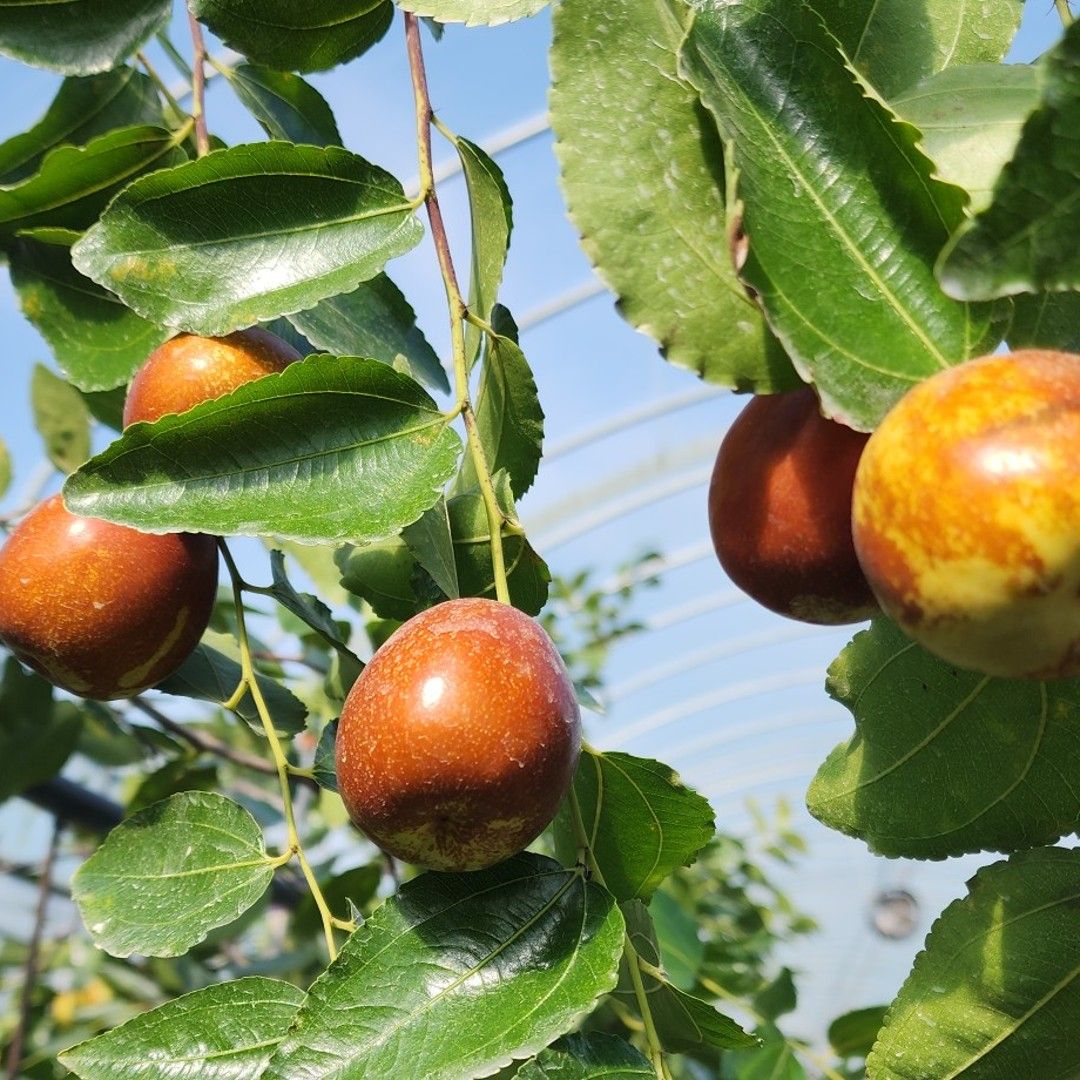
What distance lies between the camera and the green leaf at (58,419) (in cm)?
197

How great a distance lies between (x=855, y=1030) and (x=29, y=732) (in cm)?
138

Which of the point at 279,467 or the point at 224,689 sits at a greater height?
the point at 279,467

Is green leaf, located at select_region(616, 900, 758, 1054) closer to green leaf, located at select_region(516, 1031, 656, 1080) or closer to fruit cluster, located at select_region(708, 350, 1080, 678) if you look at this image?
green leaf, located at select_region(516, 1031, 656, 1080)

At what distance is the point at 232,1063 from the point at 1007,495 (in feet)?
2.29

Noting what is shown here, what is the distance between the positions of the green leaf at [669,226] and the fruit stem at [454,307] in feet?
0.77

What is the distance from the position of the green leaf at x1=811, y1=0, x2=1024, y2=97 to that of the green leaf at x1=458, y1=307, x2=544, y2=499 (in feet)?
1.18

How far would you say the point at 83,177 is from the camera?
1.30 m

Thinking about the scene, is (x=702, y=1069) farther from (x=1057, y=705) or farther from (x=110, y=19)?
(x=110, y=19)

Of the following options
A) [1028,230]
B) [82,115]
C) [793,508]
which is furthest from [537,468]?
[82,115]

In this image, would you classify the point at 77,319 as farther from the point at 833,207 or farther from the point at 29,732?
the point at 833,207

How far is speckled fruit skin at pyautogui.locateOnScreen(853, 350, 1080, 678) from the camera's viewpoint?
1.88ft

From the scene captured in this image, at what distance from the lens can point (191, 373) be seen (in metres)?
1.07

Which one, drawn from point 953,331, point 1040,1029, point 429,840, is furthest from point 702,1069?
point 953,331

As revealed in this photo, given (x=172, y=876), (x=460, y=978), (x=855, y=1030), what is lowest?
(x=855, y=1030)
